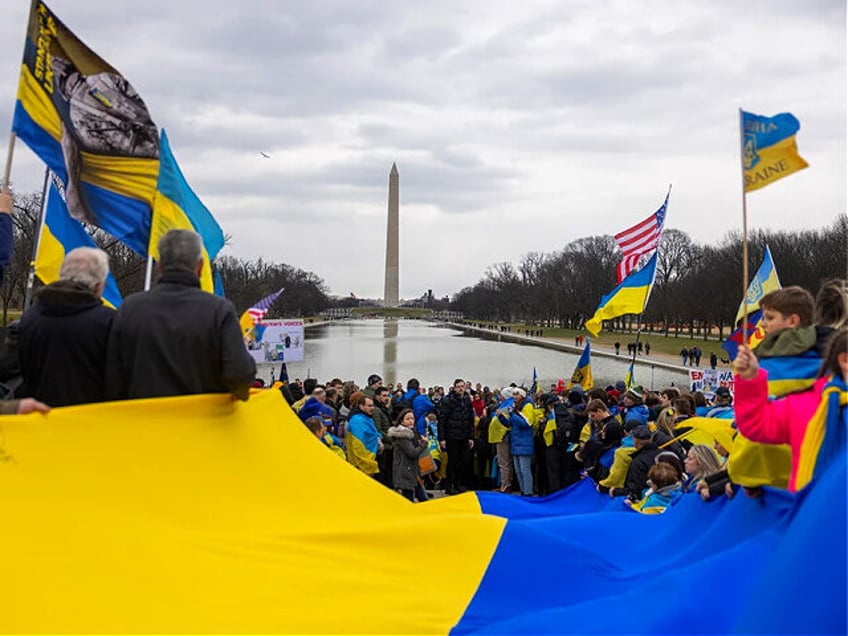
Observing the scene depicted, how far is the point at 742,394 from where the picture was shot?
362 centimetres

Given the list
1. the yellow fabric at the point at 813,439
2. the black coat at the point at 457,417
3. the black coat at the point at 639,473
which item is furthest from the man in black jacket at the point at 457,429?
the yellow fabric at the point at 813,439

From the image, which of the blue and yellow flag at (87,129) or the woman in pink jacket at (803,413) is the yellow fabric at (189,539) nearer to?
the woman in pink jacket at (803,413)

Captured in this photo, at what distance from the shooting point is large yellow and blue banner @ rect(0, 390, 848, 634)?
125 inches

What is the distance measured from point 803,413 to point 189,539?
2988mm

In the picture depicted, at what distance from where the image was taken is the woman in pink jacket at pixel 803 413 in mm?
3211

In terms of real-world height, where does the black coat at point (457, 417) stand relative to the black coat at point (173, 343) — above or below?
below

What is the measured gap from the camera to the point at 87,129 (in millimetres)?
5961

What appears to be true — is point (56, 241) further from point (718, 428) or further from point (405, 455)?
point (718, 428)

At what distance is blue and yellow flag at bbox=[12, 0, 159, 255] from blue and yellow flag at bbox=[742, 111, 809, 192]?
4361mm

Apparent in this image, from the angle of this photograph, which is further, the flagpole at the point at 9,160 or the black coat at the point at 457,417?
the black coat at the point at 457,417

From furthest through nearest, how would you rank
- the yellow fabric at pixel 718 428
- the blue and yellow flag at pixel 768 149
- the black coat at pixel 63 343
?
the yellow fabric at pixel 718 428 < the blue and yellow flag at pixel 768 149 < the black coat at pixel 63 343

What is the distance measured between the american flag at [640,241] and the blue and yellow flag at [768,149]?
35.6ft

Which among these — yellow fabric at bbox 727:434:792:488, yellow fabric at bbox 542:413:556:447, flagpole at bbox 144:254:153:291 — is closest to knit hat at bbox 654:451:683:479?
yellow fabric at bbox 727:434:792:488

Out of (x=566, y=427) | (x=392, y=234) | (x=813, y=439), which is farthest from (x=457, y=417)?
(x=392, y=234)
